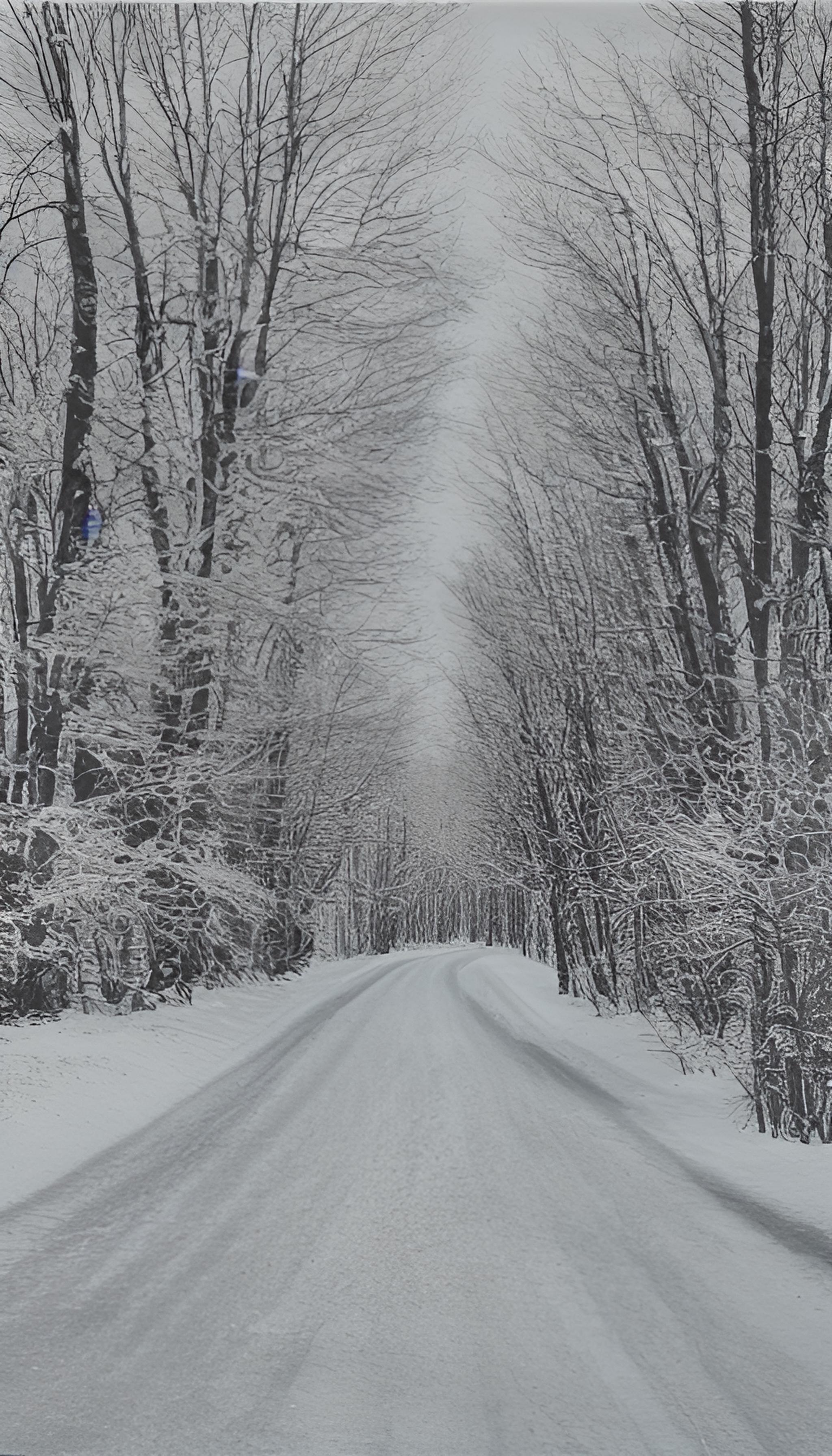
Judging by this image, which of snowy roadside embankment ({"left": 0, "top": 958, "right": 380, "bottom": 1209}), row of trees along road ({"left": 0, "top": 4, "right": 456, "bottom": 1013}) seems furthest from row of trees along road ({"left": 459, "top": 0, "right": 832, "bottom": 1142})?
snowy roadside embankment ({"left": 0, "top": 958, "right": 380, "bottom": 1209})

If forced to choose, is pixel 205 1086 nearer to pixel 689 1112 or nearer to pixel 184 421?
pixel 689 1112

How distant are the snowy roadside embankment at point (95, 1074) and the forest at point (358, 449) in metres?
0.60

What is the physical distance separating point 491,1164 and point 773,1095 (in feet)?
6.59

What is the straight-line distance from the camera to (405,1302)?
2842 millimetres

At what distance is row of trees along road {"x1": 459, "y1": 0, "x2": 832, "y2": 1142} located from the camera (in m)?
5.03

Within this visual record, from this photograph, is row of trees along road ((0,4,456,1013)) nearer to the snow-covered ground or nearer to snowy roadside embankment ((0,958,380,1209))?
snowy roadside embankment ((0,958,380,1209))

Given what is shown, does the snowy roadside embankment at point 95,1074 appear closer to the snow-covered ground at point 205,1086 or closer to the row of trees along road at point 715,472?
the snow-covered ground at point 205,1086

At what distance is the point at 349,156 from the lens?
210 inches

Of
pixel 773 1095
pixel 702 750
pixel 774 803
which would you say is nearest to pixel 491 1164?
pixel 773 1095

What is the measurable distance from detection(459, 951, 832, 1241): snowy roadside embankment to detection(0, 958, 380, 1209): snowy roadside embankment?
300 centimetres

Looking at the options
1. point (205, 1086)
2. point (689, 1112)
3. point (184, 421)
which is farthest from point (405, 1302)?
point (184, 421)

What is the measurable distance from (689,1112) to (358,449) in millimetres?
5412

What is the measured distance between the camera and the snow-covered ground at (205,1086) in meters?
4.46

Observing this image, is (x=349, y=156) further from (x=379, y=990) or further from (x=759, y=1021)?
(x=379, y=990)
